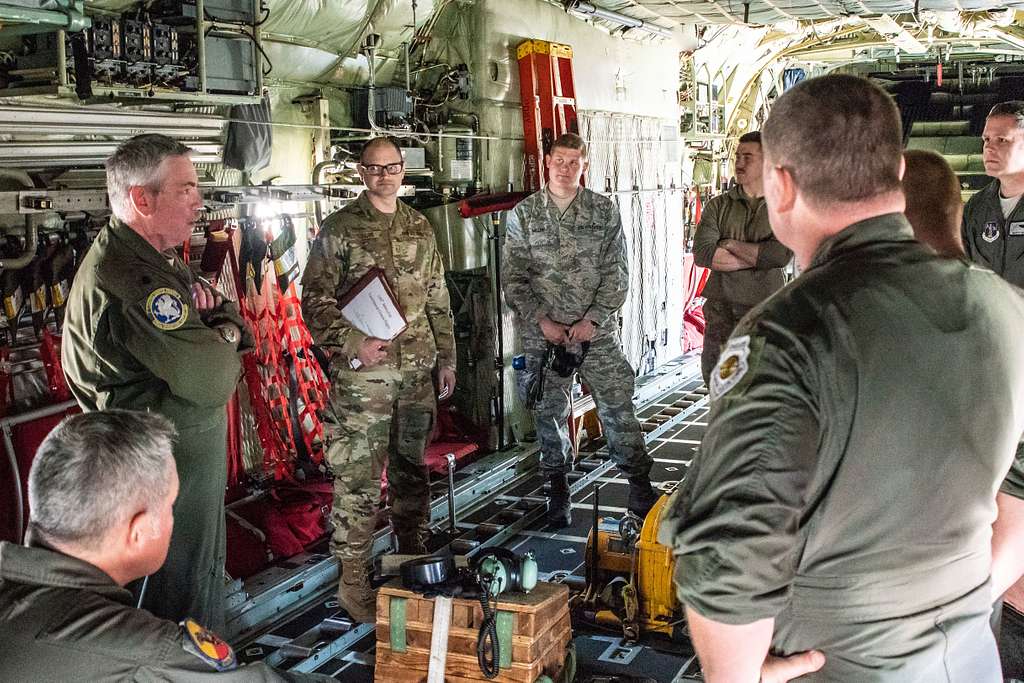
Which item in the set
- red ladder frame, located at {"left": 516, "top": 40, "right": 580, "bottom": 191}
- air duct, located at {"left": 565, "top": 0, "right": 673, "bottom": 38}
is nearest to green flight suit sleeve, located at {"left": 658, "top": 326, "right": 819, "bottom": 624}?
red ladder frame, located at {"left": 516, "top": 40, "right": 580, "bottom": 191}

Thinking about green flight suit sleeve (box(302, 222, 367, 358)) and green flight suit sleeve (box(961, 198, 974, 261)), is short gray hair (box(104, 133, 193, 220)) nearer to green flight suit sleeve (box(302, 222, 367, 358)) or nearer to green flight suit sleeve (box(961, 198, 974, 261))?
green flight suit sleeve (box(302, 222, 367, 358))

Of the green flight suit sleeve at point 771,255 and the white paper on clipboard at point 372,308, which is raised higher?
the green flight suit sleeve at point 771,255

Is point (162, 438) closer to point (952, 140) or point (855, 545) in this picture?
point (855, 545)

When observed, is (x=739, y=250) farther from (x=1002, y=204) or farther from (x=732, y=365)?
(x=732, y=365)

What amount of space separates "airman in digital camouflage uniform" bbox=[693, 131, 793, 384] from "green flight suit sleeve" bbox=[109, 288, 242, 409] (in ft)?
10.6

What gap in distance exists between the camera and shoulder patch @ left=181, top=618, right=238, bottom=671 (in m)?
1.72

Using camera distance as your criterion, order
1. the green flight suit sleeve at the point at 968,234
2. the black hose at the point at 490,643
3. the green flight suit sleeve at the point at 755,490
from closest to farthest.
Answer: the green flight suit sleeve at the point at 755,490, the black hose at the point at 490,643, the green flight suit sleeve at the point at 968,234

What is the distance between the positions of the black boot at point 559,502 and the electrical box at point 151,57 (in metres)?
2.61

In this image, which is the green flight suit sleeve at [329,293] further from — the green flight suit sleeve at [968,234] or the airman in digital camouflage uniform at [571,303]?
the green flight suit sleeve at [968,234]

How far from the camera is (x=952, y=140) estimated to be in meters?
13.2

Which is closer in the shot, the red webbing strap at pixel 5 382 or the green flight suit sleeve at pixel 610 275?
the red webbing strap at pixel 5 382

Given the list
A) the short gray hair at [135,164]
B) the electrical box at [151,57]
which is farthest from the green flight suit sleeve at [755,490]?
the electrical box at [151,57]

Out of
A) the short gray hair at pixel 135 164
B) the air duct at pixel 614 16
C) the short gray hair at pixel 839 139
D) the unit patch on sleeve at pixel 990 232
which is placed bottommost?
the unit patch on sleeve at pixel 990 232

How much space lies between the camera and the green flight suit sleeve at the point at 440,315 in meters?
4.64
